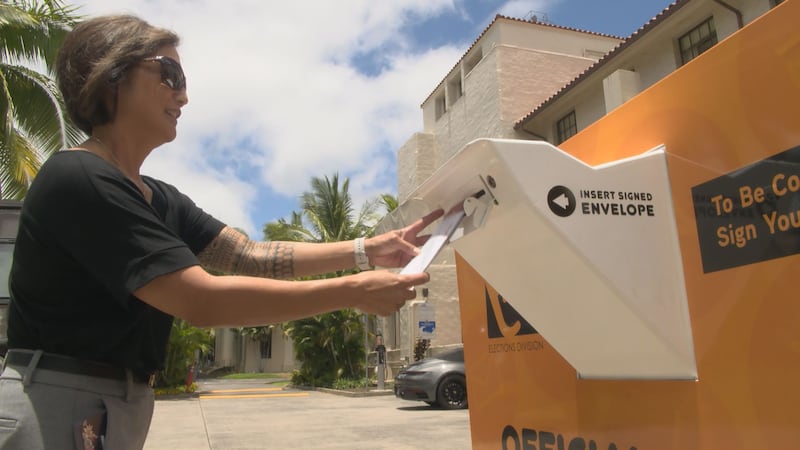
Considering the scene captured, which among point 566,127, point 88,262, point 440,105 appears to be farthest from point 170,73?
point 440,105

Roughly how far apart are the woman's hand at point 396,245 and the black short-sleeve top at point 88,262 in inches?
34.1

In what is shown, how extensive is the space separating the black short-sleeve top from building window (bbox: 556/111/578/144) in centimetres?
1591

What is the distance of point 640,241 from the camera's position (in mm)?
1851

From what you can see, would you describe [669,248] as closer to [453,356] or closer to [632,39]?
[453,356]

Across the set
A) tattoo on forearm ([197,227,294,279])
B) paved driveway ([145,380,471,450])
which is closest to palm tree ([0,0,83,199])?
paved driveway ([145,380,471,450])

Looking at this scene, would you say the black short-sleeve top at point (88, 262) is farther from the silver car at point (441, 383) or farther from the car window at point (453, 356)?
the car window at point (453, 356)

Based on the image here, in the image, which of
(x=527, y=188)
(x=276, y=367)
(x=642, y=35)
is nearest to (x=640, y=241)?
(x=527, y=188)

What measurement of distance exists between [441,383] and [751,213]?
1017cm

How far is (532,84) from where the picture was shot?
19.4 metres

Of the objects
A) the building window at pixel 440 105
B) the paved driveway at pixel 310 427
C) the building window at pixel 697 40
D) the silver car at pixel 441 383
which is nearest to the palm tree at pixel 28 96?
the paved driveway at pixel 310 427

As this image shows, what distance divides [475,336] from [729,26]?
11990 millimetres

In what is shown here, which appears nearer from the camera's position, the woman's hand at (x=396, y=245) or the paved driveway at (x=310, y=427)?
the woman's hand at (x=396, y=245)

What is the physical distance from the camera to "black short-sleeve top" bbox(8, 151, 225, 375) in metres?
1.37

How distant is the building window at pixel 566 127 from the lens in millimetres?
16544
